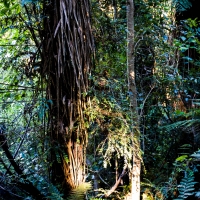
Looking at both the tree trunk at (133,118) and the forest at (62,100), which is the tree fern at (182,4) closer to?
the forest at (62,100)

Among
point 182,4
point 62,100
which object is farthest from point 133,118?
point 182,4

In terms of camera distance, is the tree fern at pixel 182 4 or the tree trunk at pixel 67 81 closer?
the tree trunk at pixel 67 81

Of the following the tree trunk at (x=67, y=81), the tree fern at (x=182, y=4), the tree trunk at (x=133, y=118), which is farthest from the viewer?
the tree fern at (x=182, y=4)

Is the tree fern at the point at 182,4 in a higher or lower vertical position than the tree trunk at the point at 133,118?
higher

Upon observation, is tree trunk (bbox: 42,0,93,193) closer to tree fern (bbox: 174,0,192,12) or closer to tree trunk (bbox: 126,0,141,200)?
tree trunk (bbox: 126,0,141,200)

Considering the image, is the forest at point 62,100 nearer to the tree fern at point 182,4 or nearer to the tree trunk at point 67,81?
the tree trunk at point 67,81

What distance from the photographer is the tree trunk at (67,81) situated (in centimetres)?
148

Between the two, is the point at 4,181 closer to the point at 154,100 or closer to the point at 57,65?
the point at 57,65

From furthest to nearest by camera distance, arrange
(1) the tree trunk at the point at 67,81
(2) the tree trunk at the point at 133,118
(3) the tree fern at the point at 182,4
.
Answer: (3) the tree fern at the point at 182,4 < (2) the tree trunk at the point at 133,118 < (1) the tree trunk at the point at 67,81

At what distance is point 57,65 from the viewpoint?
1513 millimetres

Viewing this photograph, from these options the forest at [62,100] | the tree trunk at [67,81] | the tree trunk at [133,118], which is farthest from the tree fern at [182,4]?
the tree trunk at [67,81]

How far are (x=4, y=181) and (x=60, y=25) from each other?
3.09ft

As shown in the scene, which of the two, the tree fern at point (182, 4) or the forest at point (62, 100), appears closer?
the forest at point (62, 100)

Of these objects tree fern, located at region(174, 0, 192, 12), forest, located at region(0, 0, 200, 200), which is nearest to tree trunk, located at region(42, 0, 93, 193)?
forest, located at region(0, 0, 200, 200)
